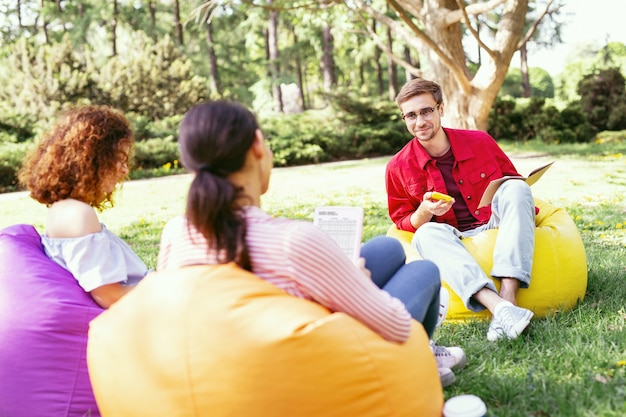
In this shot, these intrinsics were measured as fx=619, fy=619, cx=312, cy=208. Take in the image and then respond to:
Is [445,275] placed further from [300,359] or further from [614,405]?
[300,359]

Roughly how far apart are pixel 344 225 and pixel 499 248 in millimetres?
1386

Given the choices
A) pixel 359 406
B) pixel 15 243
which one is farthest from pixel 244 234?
pixel 15 243

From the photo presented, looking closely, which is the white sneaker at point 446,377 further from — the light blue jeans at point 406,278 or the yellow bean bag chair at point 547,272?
the yellow bean bag chair at point 547,272

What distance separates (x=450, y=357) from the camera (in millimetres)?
2816

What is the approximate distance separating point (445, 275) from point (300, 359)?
6.05 ft

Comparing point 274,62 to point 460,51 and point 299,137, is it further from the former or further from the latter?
point 460,51

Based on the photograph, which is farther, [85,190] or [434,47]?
[434,47]

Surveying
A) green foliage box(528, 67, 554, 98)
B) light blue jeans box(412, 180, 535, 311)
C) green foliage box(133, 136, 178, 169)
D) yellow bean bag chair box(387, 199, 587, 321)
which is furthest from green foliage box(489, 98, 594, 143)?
green foliage box(528, 67, 554, 98)

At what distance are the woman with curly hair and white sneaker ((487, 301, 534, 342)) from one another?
178 centimetres

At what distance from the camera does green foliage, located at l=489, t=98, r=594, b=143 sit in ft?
57.3

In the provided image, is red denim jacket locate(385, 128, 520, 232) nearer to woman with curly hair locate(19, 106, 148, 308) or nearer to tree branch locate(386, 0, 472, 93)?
woman with curly hair locate(19, 106, 148, 308)

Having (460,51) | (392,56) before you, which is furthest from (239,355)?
(392,56)

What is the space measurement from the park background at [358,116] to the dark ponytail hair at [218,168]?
1.26 meters

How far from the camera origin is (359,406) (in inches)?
75.3
